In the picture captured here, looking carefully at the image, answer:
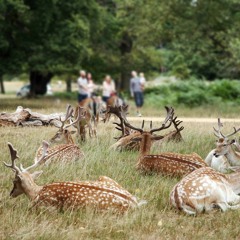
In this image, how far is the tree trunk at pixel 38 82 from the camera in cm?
3391

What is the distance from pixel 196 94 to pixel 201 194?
2049 centimetres

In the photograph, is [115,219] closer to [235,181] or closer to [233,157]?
[235,181]

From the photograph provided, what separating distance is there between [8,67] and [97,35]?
9.80 m

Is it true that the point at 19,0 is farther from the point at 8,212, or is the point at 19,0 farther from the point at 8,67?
the point at 8,212

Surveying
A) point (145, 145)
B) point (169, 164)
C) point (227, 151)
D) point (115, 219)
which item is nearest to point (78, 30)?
point (145, 145)

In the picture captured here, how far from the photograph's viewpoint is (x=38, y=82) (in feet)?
116

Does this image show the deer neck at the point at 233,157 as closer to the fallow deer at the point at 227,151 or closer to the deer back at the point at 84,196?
the fallow deer at the point at 227,151

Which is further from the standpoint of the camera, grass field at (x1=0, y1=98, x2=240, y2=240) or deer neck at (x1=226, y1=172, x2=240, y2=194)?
deer neck at (x1=226, y1=172, x2=240, y2=194)

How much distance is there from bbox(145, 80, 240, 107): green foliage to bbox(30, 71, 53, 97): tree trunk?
738cm

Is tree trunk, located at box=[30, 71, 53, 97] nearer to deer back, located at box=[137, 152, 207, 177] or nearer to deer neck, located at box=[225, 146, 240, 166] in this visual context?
deer neck, located at box=[225, 146, 240, 166]

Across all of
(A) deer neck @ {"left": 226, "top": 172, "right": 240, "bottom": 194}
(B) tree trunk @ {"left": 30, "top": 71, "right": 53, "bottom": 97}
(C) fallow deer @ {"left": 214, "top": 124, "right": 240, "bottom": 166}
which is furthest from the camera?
(B) tree trunk @ {"left": 30, "top": 71, "right": 53, "bottom": 97}

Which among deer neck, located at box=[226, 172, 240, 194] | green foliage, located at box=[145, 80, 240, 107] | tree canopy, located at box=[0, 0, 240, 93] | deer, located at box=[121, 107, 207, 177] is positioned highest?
deer neck, located at box=[226, 172, 240, 194]

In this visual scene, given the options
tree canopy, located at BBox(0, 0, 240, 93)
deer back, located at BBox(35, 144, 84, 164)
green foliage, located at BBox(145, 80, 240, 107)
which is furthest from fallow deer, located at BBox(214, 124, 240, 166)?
green foliage, located at BBox(145, 80, 240, 107)

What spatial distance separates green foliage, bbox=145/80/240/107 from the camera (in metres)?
26.3
